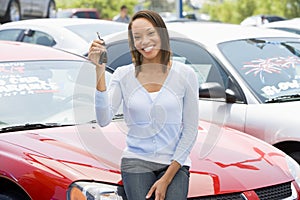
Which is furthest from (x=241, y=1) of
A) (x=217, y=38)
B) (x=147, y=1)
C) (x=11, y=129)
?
(x=11, y=129)

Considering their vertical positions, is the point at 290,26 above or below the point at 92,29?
below

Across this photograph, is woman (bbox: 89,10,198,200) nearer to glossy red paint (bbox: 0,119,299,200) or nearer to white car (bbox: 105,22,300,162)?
glossy red paint (bbox: 0,119,299,200)

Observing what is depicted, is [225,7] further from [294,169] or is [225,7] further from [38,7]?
[294,169]

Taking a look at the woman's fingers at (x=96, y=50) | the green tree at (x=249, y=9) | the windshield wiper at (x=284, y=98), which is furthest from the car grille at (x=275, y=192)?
the green tree at (x=249, y=9)

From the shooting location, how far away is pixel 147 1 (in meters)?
40.4

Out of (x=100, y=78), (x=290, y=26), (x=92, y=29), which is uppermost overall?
(x=100, y=78)

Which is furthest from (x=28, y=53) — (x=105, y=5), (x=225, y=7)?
(x=105, y=5)

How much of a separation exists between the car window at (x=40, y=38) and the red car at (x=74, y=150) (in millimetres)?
4376

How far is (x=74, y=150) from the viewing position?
13.5 ft

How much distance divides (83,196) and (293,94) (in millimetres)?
2732

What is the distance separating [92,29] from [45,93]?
5.29 meters

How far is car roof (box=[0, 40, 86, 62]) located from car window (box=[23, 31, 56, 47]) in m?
4.12

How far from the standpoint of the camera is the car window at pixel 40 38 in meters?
9.77

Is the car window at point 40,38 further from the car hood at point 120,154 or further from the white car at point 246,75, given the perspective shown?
the car hood at point 120,154
